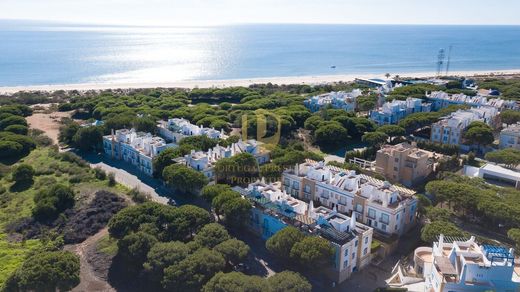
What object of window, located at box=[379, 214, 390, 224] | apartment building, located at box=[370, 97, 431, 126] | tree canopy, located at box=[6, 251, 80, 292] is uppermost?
apartment building, located at box=[370, 97, 431, 126]

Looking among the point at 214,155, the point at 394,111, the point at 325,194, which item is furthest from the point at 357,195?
the point at 394,111

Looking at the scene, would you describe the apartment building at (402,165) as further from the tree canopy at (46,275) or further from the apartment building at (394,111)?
the tree canopy at (46,275)

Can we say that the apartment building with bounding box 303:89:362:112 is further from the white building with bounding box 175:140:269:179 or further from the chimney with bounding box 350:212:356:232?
the chimney with bounding box 350:212:356:232

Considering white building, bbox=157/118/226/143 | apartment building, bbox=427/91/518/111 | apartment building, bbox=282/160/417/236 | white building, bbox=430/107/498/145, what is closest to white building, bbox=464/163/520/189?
white building, bbox=430/107/498/145

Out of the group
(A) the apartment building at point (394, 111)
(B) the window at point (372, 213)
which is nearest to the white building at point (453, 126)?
A: (A) the apartment building at point (394, 111)

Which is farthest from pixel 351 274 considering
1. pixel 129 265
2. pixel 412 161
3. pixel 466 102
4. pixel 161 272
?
pixel 466 102
